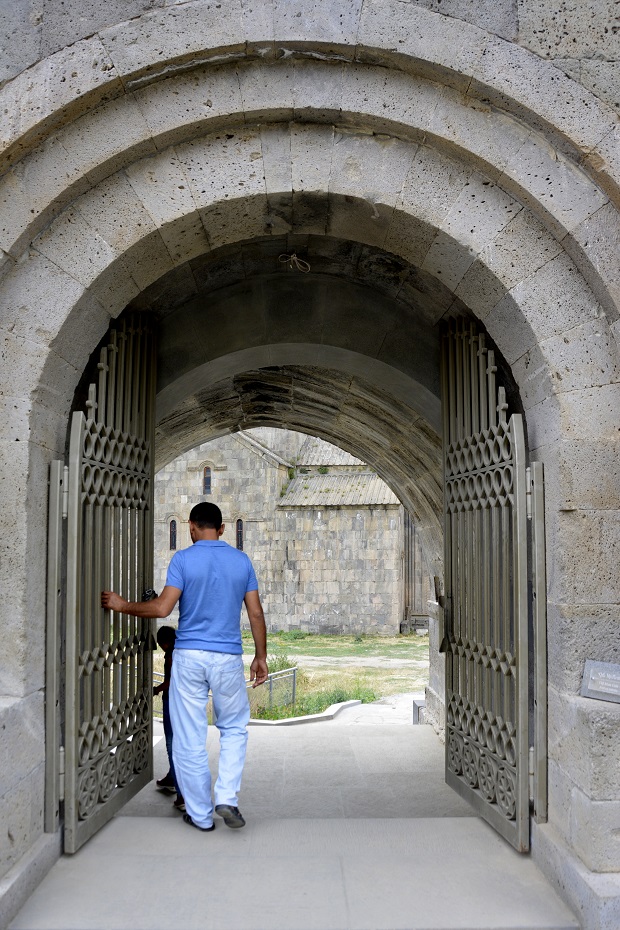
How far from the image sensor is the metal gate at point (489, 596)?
11.5 feet

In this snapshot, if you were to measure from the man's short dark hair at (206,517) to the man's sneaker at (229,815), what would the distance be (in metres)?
1.34

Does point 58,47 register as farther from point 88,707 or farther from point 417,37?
point 88,707

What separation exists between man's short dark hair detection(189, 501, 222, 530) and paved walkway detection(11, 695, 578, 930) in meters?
1.44

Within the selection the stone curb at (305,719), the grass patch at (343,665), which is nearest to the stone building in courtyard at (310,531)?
the grass patch at (343,665)

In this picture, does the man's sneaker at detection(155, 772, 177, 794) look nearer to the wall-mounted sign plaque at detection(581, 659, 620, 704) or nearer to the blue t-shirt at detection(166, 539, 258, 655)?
the blue t-shirt at detection(166, 539, 258, 655)

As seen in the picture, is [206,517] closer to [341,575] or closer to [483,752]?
[483,752]

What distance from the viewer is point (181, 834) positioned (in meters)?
3.72

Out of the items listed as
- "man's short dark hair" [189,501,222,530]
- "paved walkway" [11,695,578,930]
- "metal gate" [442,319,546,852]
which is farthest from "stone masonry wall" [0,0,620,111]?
"paved walkway" [11,695,578,930]

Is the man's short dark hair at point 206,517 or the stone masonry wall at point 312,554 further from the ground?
the man's short dark hair at point 206,517

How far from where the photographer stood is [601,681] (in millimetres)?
3207

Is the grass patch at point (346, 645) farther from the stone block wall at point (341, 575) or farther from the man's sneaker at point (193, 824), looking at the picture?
the man's sneaker at point (193, 824)

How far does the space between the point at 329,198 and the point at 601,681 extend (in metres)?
2.38

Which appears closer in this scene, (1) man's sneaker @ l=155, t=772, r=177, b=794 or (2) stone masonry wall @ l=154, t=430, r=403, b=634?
(1) man's sneaker @ l=155, t=772, r=177, b=794

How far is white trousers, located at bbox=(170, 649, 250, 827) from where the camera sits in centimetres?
378
